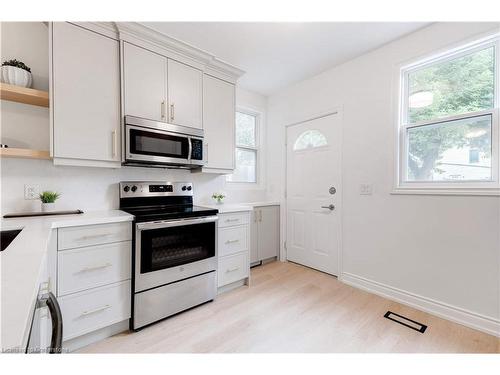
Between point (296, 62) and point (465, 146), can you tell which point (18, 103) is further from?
point (465, 146)

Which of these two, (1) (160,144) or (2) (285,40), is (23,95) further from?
(2) (285,40)

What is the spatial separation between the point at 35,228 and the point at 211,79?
2.02 meters

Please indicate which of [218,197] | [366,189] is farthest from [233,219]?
[366,189]

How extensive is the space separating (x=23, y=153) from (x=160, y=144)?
0.93 m

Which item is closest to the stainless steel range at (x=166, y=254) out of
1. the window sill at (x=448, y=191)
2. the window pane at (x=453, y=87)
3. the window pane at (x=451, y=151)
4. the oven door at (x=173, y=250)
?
the oven door at (x=173, y=250)

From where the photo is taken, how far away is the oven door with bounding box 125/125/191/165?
1.87 m

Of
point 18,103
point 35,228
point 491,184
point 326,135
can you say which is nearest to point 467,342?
point 491,184

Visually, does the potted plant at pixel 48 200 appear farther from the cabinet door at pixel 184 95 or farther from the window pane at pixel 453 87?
the window pane at pixel 453 87

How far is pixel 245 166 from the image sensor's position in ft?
11.2

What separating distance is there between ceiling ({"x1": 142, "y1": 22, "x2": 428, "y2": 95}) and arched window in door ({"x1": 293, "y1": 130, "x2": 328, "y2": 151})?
0.77 metres

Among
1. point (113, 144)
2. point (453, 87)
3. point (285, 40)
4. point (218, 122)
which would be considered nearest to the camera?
point (113, 144)

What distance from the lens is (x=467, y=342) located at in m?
1.60

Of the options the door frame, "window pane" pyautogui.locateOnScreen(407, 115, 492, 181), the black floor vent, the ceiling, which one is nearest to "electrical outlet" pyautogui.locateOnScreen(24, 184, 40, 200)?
the ceiling

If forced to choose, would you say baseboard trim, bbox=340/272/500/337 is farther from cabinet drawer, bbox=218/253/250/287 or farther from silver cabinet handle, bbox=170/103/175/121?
silver cabinet handle, bbox=170/103/175/121
